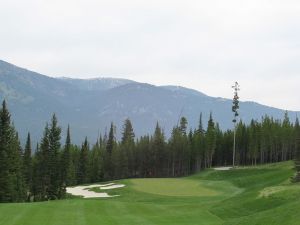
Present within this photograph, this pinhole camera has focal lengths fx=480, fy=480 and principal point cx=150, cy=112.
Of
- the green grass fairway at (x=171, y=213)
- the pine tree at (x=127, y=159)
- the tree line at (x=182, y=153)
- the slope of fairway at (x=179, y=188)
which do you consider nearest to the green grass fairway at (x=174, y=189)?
the slope of fairway at (x=179, y=188)

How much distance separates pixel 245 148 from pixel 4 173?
3158 inches

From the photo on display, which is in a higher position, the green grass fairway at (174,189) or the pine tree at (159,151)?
the pine tree at (159,151)

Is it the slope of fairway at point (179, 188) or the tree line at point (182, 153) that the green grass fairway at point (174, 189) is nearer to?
the slope of fairway at point (179, 188)

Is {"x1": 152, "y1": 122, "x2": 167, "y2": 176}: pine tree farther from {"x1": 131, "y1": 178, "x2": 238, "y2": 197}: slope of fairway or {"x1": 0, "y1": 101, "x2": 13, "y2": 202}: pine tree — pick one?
{"x1": 0, "y1": 101, "x2": 13, "y2": 202}: pine tree

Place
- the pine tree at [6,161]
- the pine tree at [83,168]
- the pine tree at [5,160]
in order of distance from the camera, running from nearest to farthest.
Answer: the pine tree at [5,160]
the pine tree at [6,161]
the pine tree at [83,168]

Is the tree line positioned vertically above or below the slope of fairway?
above

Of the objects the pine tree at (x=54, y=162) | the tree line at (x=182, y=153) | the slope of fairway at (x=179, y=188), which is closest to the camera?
the slope of fairway at (x=179, y=188)

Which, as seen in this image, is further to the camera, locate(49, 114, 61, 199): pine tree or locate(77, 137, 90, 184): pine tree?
locate(77, 137, 90, 184): pine tree

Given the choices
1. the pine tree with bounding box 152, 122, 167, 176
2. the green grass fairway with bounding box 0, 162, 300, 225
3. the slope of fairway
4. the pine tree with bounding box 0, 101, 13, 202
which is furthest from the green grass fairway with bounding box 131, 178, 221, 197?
the pine tree with bounding box 152, 122, 167, 176

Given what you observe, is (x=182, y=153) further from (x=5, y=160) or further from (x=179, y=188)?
(x=5, y=160)

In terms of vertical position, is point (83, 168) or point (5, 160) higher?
point (5, 160)

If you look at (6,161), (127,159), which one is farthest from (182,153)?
(6,161)

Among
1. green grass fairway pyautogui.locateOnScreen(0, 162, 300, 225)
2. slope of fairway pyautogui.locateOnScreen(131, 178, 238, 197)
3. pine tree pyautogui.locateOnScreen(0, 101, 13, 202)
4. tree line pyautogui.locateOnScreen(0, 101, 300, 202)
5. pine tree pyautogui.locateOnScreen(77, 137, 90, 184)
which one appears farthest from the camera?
pine tree pyautogui.locateOnScreen(77, 137, 90, 184)

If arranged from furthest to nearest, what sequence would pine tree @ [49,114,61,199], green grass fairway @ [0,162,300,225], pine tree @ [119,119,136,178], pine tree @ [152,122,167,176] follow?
1. pine tree @ [152,122,167,176]
2. pine tree @ [119,119,136,178]
3. pine tree @ [49,114,61,199]
4. green grass fairway @ [0,162,300,225]
